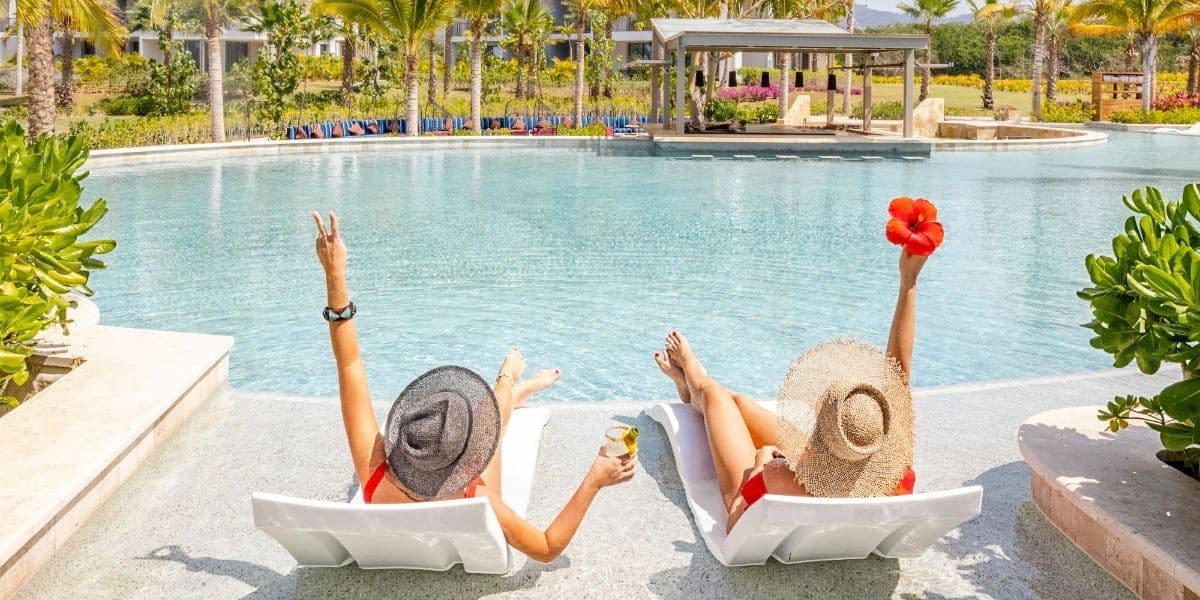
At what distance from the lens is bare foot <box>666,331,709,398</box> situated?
13.4 feet

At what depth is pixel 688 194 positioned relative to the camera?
621 inches

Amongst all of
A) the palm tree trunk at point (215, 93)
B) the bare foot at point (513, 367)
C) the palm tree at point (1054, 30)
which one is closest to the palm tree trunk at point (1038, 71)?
the palm tree at point (1054, 30)

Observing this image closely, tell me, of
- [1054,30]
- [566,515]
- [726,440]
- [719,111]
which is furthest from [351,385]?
[1054,30]

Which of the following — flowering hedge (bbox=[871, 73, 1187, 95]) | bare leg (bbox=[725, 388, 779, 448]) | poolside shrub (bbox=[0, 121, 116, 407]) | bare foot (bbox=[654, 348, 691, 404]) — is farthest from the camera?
flowering hedge (bbox=[871, 73, 1187, 95])

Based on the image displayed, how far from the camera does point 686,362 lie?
13.6 feet

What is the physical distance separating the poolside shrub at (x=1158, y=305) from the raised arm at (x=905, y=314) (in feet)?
1.84

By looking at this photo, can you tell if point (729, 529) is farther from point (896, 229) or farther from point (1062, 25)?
point (1062, 25)

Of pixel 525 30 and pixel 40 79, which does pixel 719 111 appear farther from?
pixel 525 30

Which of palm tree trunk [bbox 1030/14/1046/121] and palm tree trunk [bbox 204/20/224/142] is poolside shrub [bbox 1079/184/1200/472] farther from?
palm tree trunk [bbox 1030/14/1046/121]

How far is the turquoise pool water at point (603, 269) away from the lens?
6938mm

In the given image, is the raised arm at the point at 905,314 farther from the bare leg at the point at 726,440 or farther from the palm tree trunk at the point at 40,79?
the palm tree trunk at the point at 40,79

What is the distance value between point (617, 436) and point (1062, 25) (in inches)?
1964

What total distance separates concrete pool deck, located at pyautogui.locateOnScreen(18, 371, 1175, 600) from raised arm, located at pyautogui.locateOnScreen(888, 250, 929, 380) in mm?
657

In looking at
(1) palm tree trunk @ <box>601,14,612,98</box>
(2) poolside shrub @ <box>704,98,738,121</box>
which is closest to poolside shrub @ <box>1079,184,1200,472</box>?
(2) poolside shrub @ <box>704,98,738,121</box>
